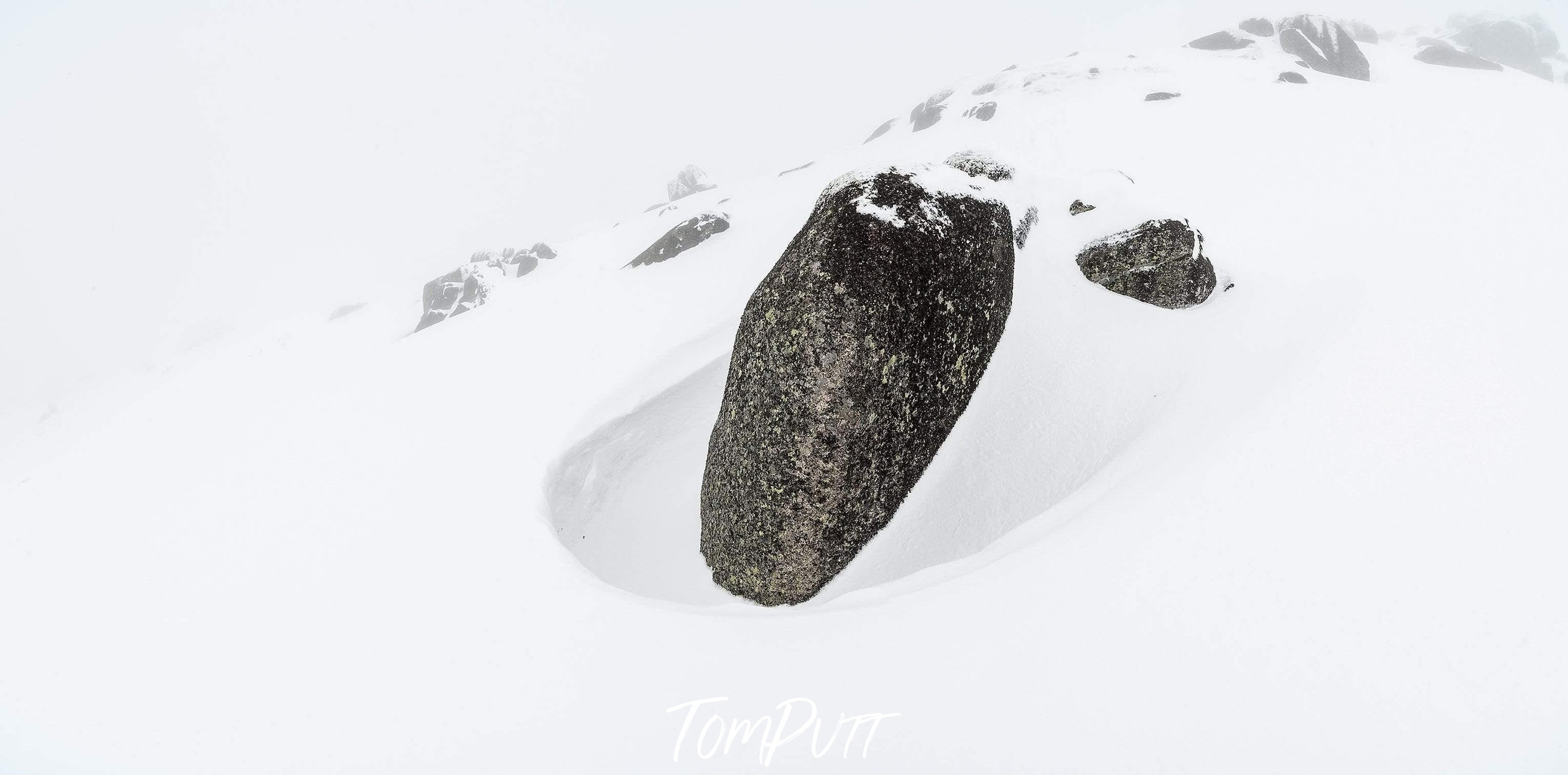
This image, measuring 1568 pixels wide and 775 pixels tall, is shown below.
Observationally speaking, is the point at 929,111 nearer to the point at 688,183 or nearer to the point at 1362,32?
the point at 688,183

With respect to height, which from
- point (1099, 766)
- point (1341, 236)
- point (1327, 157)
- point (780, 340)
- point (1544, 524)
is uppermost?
point (780, 340)

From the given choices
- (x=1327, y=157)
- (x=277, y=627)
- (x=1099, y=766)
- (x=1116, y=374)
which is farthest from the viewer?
(x=1327, y=157)

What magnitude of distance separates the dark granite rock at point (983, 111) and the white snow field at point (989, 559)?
20356 millimetres

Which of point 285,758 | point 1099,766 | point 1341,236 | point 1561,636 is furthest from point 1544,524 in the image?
point 285,758

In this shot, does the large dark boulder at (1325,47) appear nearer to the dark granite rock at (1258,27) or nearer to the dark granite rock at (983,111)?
the dark granite rock at (1258,27)

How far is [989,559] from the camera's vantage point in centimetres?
406

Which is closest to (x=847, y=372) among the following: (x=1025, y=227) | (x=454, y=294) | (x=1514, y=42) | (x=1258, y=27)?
(x=1025, y=227)

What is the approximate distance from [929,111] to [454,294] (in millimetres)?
29968

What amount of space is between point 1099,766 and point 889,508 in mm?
3170

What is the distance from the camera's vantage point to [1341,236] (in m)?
7.71

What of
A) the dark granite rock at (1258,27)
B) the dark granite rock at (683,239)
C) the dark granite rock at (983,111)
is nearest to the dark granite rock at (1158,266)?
the dark granite rock at (683,239)

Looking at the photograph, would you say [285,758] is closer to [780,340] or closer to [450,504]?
[450,504]

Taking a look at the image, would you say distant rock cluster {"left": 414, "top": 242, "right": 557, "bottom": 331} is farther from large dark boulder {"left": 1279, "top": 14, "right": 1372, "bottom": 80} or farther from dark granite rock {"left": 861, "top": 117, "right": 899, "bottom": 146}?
large dark boulder {"left": 1279, "top": 14, "right": 1372, "bottom": 80}

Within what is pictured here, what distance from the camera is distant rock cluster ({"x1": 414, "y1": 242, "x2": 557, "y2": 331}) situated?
25031mm
